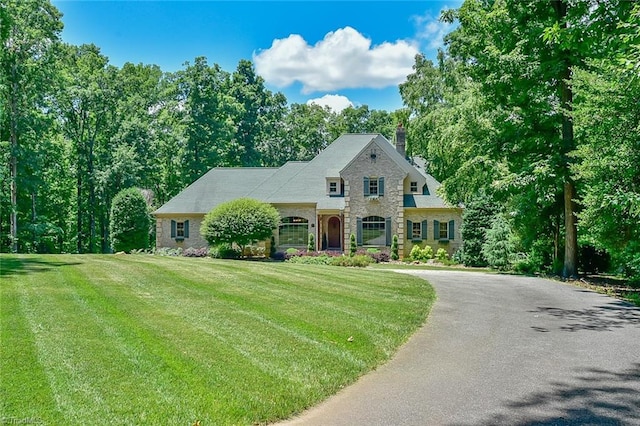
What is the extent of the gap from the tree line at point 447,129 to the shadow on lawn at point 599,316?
1555 millimetres

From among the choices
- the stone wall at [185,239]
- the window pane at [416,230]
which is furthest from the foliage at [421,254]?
the stone wall at [185,239]

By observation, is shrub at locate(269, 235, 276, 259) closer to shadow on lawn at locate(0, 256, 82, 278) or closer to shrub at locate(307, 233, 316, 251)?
shrub at locate(307, 233, 316, 251)

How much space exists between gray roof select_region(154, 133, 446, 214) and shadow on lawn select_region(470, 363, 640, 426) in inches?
937

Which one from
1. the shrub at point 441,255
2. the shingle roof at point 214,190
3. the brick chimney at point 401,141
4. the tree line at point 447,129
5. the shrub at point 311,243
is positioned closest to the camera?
the tree line at point 447,129

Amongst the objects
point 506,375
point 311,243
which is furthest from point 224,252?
point 506,375

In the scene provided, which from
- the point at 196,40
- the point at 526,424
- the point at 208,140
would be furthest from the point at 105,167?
the point at 526,424

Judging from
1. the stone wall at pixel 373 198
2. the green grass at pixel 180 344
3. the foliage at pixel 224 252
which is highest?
the stone wall at pixel 373 198

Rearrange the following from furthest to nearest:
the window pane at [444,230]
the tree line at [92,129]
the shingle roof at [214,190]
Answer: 1. the shingle roof at [214,190]
2. the window pane at [444,230]
3. the tree line at [92,129]

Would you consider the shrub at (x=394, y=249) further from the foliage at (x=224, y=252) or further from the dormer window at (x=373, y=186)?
the foliage at (x=224, y=252)

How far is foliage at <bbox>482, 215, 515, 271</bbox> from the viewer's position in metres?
23.1

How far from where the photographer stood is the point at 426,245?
29.4 meters

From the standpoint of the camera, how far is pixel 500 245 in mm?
23266

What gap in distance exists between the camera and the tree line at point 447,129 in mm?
12445

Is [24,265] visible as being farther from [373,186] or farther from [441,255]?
[441,255]
